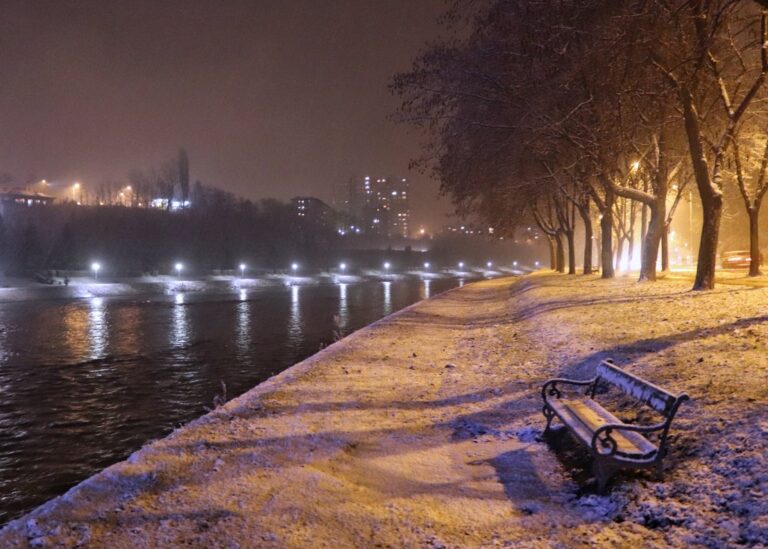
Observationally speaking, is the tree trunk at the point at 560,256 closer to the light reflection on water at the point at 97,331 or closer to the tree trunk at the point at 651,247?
the tree trunk at the point at 651,247

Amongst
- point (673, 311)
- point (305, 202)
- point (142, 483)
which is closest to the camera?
point (142, 483)

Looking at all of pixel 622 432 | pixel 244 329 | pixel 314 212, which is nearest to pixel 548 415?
pixel 622 432

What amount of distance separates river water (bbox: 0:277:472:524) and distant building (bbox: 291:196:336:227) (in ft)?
311

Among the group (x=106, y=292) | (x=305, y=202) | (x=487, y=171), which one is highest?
(x=305, y=202)

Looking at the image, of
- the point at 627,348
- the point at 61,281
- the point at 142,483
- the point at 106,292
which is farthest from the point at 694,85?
the point at 61,281

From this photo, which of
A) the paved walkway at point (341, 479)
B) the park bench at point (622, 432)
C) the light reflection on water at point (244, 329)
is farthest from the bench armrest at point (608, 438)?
the light reflection on water at point (244, 329)

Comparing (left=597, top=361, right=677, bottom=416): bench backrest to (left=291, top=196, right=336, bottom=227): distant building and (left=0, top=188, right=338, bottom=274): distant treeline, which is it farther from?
(left=291, top=196, right=336, bottom=227): distant building

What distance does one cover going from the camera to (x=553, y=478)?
20.0ft

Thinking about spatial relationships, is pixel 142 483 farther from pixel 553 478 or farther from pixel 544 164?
pixel 544 164

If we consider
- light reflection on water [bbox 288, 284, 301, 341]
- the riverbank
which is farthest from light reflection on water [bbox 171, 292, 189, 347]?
the riverbank

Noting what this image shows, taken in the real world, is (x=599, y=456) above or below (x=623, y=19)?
below

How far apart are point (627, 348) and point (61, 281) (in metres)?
59.5

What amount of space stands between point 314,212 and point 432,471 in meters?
153

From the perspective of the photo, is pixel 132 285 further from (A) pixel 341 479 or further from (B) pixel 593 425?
(B) pixel 593 425
